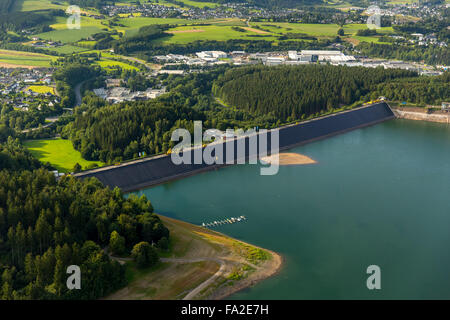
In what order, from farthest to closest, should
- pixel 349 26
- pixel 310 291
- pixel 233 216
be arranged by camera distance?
pixel 349 26 < pixel 233 216 < pixel 310 291

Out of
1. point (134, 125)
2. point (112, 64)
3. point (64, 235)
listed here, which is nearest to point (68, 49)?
point (112, 64)

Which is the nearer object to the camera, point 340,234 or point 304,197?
point 340,234

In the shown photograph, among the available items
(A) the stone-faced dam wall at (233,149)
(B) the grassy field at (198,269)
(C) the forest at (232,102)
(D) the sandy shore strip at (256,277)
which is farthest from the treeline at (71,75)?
(D) the sandy shore strip at (256,277)

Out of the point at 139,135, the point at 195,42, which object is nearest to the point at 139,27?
the point at 195,42

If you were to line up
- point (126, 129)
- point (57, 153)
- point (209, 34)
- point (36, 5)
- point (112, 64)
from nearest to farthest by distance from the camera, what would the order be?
point (57, 153) → point (126, 129) → point (112, 64) → point (209, 34) → point (36, 5)

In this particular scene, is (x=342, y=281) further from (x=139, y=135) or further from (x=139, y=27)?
(x=139, y=27)

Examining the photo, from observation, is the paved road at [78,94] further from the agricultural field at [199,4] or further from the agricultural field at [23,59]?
the agricultural field at [199,4]

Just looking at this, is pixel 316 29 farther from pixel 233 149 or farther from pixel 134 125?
pixel 134 125
